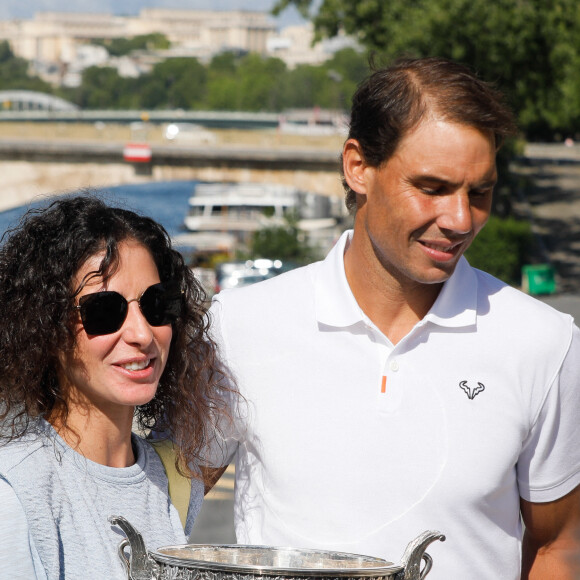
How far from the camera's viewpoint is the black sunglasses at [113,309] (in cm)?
232

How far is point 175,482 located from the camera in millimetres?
2521

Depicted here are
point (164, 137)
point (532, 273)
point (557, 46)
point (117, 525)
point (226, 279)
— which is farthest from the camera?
point (164, 137)

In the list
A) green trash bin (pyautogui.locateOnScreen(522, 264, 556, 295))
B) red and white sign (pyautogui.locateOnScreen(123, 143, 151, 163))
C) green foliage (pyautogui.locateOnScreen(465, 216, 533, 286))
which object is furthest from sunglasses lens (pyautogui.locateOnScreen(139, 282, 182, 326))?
red and white sign (pyautogui.locateOnScreen(123, 143, 151, 163))

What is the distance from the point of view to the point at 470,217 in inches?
104

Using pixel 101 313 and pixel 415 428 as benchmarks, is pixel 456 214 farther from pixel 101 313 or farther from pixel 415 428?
pixel 101 313

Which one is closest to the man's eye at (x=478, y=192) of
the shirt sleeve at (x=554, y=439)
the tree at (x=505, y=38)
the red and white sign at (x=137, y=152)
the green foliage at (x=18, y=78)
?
the shirt sleeve at (x=554, y=439)

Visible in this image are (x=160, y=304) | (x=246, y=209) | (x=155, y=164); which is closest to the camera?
(x=160, y=304)

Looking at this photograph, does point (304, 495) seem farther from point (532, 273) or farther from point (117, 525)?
point (532, 273)

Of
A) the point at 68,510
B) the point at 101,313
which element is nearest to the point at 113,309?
→ the point at 101,313

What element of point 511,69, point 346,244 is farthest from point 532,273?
point 346,244

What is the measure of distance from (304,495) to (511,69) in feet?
59.3

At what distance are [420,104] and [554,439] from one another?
35.4 inches

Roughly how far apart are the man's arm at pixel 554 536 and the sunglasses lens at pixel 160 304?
1.04 m

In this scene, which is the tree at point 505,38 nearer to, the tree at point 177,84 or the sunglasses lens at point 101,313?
the sunglasses lens at point 101,313
